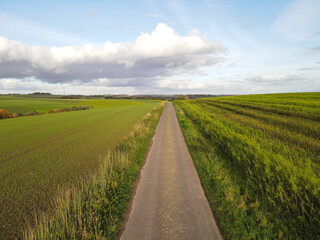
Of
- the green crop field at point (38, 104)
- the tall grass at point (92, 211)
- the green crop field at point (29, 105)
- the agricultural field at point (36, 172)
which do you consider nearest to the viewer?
the tall grass at point (92, 211)

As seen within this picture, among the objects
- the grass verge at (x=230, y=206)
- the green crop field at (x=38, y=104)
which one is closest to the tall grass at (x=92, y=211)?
the grass verge at (x=230, y=206)

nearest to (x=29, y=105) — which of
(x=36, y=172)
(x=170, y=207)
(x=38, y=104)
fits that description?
(x=38, y=104)

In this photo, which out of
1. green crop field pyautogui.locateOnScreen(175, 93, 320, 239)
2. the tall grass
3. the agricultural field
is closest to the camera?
the tall grass

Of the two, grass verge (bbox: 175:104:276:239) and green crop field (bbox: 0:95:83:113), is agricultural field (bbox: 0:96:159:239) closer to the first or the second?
grass verge (bbox: 175:104:276:239)

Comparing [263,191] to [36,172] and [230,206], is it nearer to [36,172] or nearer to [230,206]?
[230,206]

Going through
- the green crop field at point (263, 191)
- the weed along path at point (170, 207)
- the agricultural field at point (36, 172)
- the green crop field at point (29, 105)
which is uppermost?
the green crop field at point (29, 105)

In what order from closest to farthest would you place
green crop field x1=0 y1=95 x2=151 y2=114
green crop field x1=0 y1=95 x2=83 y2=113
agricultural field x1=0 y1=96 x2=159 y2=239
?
agricultural field x1=0 y1=96 x2=159 y2=239 < green crop field x1=0 y1=95 x2=83 y2=113 < green crop field x1=0 y1=95 x2=151 y2=114

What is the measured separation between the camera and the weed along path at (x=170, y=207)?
4.10 m

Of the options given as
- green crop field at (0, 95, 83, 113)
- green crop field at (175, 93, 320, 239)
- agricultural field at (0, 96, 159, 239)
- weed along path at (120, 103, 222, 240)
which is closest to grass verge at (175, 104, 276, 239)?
green crop field at (175, 93, 320, 239)

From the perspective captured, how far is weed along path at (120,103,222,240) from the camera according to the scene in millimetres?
4098

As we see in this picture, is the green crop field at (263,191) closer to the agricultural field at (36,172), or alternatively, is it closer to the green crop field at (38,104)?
the agricultural field at (36,172)

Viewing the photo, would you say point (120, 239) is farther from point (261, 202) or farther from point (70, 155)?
point (70, 155)

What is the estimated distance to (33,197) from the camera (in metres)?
6.07

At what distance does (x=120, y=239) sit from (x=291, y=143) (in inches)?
440
